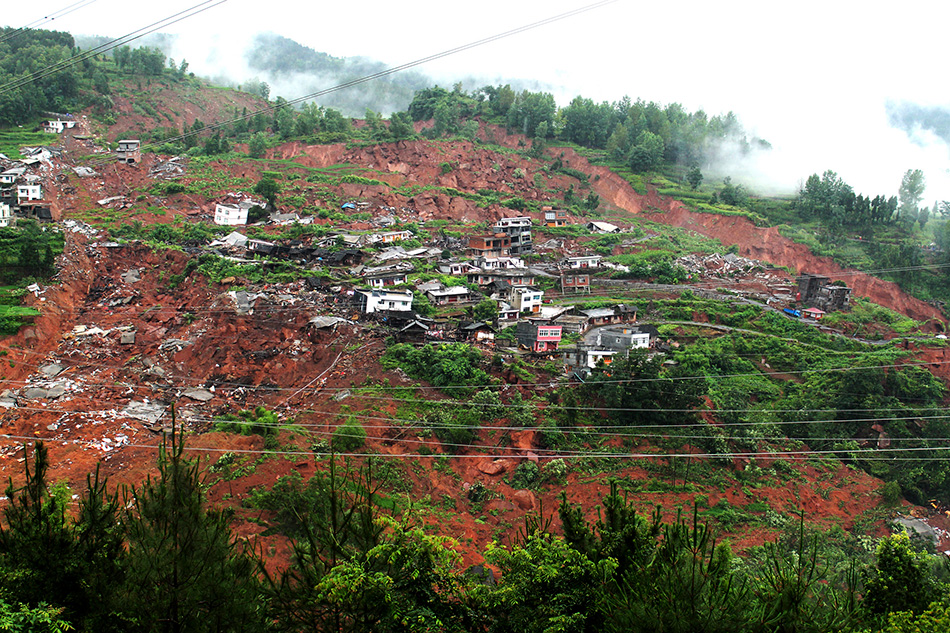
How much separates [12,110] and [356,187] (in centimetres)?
2873

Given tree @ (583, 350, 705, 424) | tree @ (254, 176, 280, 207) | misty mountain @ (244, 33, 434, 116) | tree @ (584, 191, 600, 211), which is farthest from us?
misty mountain @ (244, 33, 434, 116)

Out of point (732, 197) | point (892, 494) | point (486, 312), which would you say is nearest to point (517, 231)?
point (486, 312)

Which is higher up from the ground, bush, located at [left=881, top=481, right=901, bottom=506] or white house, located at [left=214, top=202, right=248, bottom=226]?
white house, located at [left=214, top=202, right=248, bottom=226]

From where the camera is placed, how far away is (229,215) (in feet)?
130

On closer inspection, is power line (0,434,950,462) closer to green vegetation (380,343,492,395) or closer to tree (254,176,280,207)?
green vegetation (380,343,492,395)

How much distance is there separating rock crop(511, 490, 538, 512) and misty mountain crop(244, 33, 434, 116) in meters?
104

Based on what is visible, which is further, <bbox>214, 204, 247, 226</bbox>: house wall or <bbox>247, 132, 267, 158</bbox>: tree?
<bbox>247, 132, 267, 158</bbox>: tree

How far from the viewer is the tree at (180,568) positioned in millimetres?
6680

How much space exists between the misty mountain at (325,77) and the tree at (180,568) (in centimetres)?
11345

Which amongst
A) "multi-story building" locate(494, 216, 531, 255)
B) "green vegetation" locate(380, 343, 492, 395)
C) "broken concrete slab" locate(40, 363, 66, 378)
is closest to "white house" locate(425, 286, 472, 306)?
"green vegetation" locate(380, 343, 492, 395)

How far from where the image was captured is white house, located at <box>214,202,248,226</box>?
39.4 m

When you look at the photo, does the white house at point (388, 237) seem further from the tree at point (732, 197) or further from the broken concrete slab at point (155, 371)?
the tree at point (732, 197)

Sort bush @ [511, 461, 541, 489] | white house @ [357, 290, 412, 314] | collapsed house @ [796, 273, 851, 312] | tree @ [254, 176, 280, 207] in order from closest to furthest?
1. bush @ [511, 461, 541, 489]
2. white house @ [357, 290, 412, 314]
3. collapsed house @ [796, 273, 851, 312]
4. tree @ [254, 176, 280, 207]

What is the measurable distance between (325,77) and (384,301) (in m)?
116
